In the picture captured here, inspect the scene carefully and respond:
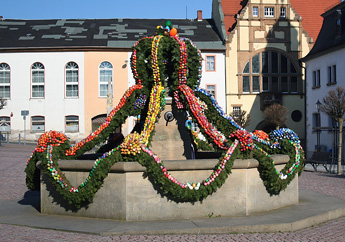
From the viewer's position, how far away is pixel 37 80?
45.0m

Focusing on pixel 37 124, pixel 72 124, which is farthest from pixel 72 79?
pixel 37 124

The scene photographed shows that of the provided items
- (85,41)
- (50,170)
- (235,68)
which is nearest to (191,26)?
(235,68)

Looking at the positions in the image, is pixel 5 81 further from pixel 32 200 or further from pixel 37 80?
pixel 32 200


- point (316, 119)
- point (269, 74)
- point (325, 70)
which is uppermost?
point (269, 74)

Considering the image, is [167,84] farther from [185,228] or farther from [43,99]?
[43,99]

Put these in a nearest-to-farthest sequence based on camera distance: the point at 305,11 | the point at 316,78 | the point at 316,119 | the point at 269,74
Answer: the point at 316,78, the point at 316,119, the point at 269,74, the point at 305,11

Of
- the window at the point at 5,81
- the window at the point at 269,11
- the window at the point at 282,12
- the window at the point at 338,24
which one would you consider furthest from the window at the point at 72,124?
the window at the point at 338,24

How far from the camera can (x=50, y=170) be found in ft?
33.4

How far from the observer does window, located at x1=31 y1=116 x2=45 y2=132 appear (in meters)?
44.7

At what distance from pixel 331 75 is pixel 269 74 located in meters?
10.8

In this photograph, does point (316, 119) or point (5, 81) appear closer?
point (316, 119)

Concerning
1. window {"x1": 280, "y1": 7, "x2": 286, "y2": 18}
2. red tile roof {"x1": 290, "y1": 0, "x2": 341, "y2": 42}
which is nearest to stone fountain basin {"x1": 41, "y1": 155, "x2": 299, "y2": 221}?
window {"x1": 280, "y1": 7, "x2": 286, "y2": 18}

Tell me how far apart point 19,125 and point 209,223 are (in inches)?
1507

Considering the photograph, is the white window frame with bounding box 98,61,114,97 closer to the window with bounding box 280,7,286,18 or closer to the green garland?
the window with bounding box 280,7,286,18
